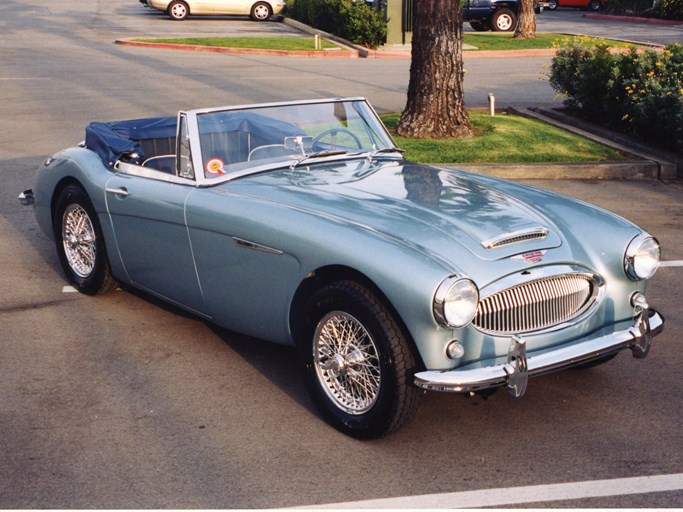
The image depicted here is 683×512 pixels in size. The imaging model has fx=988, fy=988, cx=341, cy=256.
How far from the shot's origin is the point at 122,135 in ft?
24.0

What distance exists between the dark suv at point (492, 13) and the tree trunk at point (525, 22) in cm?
255

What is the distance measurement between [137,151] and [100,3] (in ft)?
132

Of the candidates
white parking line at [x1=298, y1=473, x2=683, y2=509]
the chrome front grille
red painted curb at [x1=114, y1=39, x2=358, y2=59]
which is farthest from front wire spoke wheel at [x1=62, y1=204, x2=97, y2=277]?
red painted curb at [x1=114, y1=39, x2=358, y2=59]

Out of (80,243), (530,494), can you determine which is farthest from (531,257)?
(80,243)

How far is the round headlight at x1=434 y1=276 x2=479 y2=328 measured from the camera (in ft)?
14.5

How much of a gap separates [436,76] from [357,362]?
846 centimetres

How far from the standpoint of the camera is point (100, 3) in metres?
44.5

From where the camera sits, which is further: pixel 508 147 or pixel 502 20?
pixel 502 20

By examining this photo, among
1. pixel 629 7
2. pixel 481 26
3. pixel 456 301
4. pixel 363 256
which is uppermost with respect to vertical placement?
pixel 629 7

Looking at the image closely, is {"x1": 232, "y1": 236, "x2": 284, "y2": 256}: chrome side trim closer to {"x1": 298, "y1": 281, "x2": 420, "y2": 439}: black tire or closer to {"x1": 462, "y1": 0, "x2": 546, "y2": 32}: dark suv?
{"x1": 298, "y1": 281, "x2": 420, "y2": 439}: black tire

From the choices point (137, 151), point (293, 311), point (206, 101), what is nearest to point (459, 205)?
point (293, 311)

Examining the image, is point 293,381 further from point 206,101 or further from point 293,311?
point 206,101

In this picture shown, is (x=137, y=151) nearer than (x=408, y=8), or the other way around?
(x=137, y=151)

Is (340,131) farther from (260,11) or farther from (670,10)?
(670,10)
